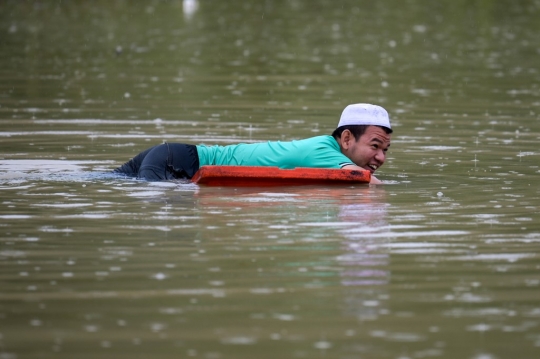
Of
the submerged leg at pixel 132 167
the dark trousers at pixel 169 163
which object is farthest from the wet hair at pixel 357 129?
the submerged leg at pixel 132 167

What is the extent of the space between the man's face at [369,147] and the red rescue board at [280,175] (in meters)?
0.23

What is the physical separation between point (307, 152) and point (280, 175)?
37cm

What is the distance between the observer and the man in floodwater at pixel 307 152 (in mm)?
10148

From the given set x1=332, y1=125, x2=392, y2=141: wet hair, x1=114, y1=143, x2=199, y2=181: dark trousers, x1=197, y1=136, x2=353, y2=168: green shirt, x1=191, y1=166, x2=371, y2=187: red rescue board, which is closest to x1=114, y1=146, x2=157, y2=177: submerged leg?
x1=114, y1=143, x2=199, y2=181: dark trousers

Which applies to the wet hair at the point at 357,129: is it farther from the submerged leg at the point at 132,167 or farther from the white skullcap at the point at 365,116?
the submerged leg at the point at 132,167

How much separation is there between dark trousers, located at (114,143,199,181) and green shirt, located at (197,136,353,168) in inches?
7.2

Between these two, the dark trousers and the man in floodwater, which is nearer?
the man in floodwater

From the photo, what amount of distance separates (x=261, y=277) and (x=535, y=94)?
12.5m

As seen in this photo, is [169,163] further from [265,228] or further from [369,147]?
[265,228]

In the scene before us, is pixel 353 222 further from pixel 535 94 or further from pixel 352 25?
pixel 352 25

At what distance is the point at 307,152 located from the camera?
33.4 ft

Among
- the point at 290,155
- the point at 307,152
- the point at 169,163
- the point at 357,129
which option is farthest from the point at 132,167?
the point at 357,129

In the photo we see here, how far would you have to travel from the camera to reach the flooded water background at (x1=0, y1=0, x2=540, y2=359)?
5.73 meters

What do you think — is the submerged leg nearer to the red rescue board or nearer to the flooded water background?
the flooded water background
